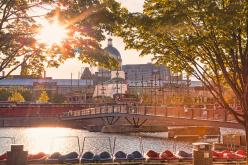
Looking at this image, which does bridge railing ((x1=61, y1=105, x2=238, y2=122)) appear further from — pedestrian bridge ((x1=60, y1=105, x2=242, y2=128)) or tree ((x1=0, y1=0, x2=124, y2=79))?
tree ((x1=0, y1=0, x2=124, y2=79))

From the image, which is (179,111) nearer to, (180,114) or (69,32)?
(180,114)

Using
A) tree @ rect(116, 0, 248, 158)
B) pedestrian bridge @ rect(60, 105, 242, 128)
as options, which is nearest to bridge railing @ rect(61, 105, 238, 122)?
pedestrian bridge @ rect(60, 105, 242, 128)

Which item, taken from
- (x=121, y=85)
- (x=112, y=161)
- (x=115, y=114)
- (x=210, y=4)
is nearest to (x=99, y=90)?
(x=121, y=85)

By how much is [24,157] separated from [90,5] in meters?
8.18

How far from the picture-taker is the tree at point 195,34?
1738cm

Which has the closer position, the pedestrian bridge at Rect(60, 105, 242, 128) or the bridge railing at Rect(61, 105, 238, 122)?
the pedestrian bridge at Rect(60, 105, 242, 128)

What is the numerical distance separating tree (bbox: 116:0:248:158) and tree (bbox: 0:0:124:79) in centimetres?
114

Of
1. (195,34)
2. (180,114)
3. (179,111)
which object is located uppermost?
(195,34)

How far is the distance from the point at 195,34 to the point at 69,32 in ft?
18.4

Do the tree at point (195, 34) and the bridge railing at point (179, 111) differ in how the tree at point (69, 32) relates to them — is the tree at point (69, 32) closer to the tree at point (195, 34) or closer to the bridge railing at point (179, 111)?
the tree at point (195, 34)

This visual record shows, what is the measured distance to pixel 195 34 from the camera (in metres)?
19.3

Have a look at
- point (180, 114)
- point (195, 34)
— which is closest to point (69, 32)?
point (195, 34)

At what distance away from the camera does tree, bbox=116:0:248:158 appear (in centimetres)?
1738

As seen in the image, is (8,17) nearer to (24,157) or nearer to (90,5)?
(90,5)
